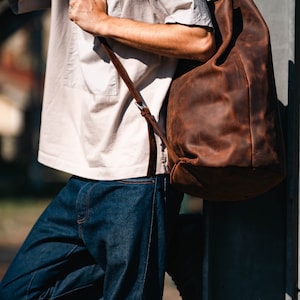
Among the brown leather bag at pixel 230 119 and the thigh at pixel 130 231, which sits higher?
the brown leather bag at pixel 230 119

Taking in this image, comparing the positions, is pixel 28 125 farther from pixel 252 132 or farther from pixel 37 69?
pixel 252 132

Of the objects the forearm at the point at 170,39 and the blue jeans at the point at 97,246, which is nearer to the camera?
the forearm at the point at 170,39

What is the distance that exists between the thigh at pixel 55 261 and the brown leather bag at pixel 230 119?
0.41 metres

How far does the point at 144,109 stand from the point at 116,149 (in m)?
0.17

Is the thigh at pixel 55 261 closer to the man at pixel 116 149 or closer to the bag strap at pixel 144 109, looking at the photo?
the man at pixel 116 149

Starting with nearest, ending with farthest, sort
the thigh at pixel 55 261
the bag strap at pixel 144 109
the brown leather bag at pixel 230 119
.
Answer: the brown leather bag at pixel 230 119 → the bag strap at pixel 144 109 → the thigh at pixel 55 261

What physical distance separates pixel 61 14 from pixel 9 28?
33.6 ft

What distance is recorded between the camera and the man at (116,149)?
267cm

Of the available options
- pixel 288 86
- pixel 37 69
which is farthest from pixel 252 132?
pixel 37 69

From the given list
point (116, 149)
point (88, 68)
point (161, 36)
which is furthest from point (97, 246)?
point (161, 36)

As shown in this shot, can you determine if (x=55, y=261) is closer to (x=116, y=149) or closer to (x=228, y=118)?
(x=116, y=149)

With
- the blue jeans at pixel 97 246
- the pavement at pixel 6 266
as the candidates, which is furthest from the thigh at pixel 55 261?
the pavement at pixel 6 266

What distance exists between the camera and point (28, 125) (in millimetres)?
16312

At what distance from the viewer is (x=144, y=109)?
106 inches
